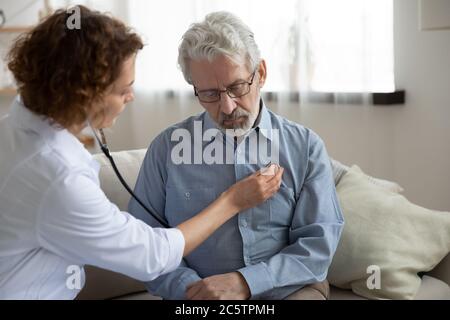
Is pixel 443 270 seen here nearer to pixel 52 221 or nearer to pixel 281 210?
pixel 281 210

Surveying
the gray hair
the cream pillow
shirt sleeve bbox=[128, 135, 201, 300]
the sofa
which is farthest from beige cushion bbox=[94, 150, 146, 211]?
the cream pillow

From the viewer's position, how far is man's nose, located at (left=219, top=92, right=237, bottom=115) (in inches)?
58.0

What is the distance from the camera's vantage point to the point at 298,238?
1.49 meters

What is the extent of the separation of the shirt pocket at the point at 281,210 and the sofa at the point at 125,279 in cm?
26

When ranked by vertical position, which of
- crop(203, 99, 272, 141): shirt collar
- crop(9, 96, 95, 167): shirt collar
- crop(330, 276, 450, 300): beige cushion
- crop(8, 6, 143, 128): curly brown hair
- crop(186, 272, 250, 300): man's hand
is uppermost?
crop(8, 6, 143, 128): curly brown hair

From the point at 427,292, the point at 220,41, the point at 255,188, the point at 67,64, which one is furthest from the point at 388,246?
the point at 67,64

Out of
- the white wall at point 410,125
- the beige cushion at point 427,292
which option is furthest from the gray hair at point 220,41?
the white wall at point 410,125

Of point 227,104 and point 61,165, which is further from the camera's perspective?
point 227,104

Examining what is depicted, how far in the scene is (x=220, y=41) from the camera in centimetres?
145

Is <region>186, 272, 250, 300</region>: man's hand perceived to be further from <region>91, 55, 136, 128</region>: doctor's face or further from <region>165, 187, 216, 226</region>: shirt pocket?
<region>91, 55, 136, 128</region>: doctor's face

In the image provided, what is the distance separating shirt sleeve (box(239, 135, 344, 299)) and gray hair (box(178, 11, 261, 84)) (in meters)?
0.27

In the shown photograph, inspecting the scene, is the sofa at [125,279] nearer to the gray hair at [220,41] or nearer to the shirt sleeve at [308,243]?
the shirt sleeve at [308,243]

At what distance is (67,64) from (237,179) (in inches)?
22.4

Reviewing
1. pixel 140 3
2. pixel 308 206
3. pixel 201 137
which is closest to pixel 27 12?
pixel 140 3
